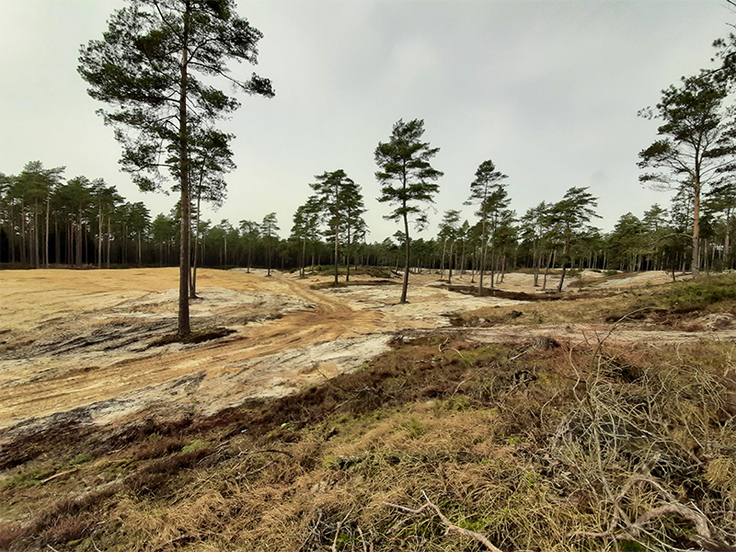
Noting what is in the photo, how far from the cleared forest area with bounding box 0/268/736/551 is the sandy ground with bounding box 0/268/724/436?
0.30ft

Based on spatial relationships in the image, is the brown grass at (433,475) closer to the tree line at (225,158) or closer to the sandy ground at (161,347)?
the sandy ground at (161,347)

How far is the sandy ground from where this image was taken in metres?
6.08

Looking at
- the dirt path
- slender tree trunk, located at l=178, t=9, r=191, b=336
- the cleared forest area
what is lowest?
the dirt path

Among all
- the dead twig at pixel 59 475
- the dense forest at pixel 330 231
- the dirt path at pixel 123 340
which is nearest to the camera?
the dead twig at pixel 59 475

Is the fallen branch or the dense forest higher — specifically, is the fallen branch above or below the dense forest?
below

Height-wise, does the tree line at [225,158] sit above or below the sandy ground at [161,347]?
above

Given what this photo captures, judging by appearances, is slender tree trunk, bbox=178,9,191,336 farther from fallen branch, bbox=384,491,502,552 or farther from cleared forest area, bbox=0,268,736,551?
fallen branch, bbox=384,491,502,552

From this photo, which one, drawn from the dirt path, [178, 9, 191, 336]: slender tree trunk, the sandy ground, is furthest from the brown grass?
[178, 9, 191, 336]: slender tree trunk

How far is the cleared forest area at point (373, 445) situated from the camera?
1899 millimetres

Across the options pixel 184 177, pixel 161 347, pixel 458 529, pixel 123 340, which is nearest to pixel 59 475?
pixel 458 529

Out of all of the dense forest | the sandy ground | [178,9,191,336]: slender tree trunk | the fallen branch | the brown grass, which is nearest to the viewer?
the fallen branch

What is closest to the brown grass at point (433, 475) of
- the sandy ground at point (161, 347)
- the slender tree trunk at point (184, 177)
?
the sandy ground at point (161, 347)

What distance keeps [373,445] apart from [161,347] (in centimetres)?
989

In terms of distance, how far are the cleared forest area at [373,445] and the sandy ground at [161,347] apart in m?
0.09
